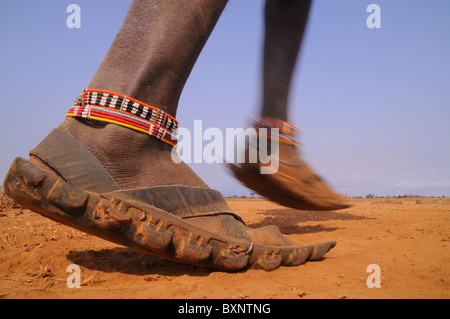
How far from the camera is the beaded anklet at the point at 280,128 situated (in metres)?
1.83

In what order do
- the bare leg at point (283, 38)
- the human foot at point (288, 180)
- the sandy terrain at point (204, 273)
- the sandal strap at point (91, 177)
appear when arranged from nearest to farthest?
the sandy terrain at point (204, 273) → the sandal strap at point (91, 177) → the human foot at point (288, 180) → the bare leg at point (283, 38)

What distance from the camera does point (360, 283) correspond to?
47.6 inches

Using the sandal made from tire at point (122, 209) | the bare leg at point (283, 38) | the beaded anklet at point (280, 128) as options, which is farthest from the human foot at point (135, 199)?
the bare leg at point (283, 38)

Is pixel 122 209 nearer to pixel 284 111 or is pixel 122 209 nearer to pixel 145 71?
pixel 145 71

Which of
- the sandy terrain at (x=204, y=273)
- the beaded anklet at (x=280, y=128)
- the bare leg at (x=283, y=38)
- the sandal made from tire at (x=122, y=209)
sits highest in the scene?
the bare leg at (x=283, y=38)

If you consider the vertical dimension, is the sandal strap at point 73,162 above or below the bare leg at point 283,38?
below

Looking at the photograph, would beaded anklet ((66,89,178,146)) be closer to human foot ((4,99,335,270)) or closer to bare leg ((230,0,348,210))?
human foot ((4,99,335,270))

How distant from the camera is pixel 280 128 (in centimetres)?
185

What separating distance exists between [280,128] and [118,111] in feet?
3.02

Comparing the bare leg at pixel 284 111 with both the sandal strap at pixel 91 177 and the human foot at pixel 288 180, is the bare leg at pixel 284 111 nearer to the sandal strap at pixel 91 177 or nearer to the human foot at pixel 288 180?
the human foot at pixel 288 180

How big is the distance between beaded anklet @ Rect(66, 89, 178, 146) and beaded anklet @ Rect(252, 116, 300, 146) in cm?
69

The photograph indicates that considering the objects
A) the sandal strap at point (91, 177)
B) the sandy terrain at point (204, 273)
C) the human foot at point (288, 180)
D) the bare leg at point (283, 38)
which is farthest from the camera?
the bare leg at point (283, 38)

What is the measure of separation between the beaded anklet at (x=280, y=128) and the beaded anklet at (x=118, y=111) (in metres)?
0.69
